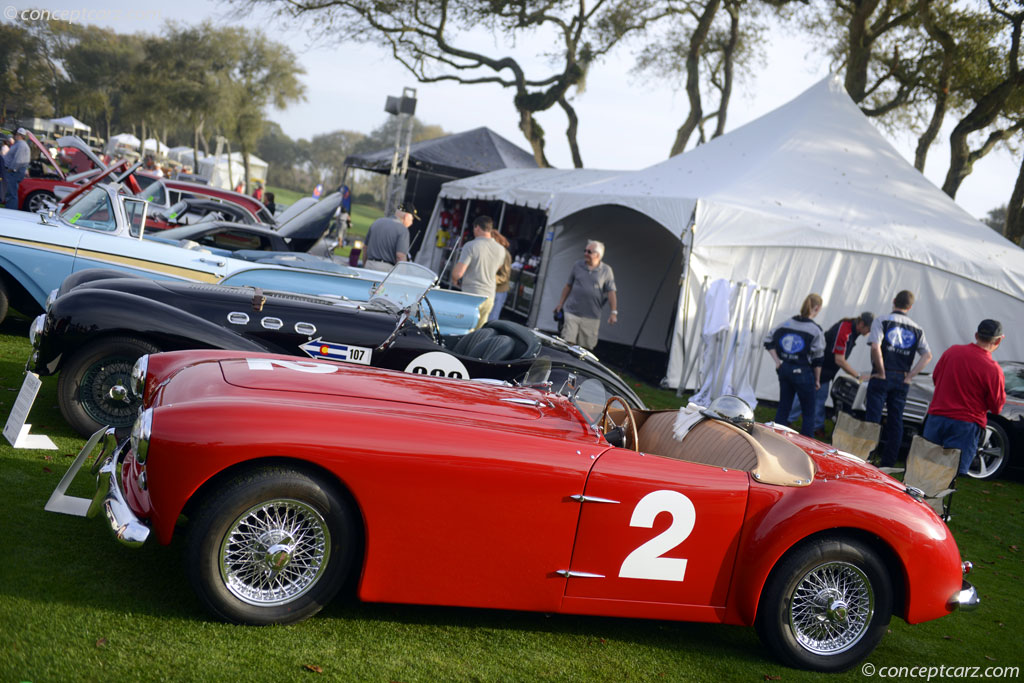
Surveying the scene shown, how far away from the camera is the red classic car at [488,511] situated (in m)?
3.28

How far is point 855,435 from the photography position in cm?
738

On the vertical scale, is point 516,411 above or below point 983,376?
below

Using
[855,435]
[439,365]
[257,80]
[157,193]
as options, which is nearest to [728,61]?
[157,193]

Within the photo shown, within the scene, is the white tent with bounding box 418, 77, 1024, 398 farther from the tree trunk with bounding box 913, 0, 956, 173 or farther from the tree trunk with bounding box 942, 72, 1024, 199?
the tree trunk with bounding box 913, 0, 956, 173

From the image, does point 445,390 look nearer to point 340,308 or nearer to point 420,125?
point 340,308

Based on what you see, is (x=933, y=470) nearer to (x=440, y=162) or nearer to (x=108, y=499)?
(x=108, y=499)

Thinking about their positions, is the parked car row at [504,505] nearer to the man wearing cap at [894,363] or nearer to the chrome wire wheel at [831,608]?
the chrome wire wheel at [831,608]

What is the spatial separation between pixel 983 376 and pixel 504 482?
5771 millimetres

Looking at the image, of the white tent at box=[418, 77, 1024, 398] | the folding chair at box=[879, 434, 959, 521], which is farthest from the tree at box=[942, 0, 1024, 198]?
the folding chair at box=[879, 434, 959, 521]

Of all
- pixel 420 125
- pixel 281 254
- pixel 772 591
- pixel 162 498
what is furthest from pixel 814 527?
pixel 420 125

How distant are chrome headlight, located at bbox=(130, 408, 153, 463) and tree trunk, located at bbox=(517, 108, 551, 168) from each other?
79.8 feet

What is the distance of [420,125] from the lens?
365 feet

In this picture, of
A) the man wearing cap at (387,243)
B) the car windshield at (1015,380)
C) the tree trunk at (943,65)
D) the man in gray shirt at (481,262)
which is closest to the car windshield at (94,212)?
the man wearing cap at (387,243)

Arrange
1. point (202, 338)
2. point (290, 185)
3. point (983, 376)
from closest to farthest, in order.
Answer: point (202, 338) → point (983, 376) → point (290, 185)
